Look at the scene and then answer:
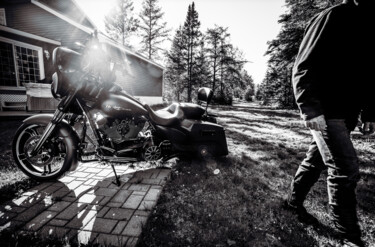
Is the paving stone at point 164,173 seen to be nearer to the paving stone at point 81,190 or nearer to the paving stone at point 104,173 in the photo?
the paving stone at point 104,173

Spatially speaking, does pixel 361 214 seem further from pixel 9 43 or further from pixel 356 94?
pixel 9 43

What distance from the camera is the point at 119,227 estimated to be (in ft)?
5.59

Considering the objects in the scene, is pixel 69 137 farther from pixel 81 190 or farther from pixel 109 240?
pixel 109 240

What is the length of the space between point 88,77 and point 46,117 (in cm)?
82

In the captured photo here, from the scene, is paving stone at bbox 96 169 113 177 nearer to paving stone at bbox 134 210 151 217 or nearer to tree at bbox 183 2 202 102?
paving stone at bbox 134 210 151 217

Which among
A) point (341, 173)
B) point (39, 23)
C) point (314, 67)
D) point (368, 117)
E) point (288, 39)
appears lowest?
point (341, 173)

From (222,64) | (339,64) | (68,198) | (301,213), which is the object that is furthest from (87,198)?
(222,64)

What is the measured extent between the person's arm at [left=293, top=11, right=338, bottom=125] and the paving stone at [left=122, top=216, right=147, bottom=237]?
170 centimetres

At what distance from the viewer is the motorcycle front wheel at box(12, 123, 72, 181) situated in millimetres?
2457

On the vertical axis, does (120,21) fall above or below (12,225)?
above

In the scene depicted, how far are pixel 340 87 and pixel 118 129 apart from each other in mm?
2396

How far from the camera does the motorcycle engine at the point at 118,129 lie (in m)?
2.51

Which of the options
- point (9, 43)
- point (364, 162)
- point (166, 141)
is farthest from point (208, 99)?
point (9, 43)

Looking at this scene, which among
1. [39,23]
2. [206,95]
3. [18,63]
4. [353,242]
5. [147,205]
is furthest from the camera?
[39,23]
